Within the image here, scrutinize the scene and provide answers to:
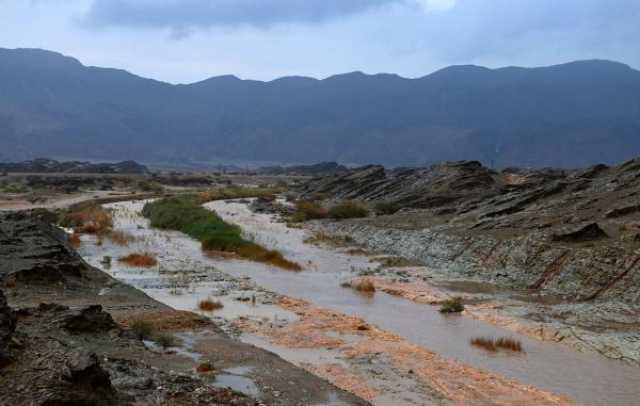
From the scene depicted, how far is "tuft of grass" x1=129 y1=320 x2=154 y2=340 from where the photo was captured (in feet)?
51.8

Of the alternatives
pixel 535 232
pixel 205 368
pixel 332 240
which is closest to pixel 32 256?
pixel 205 368

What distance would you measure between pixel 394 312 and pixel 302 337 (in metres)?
4.81

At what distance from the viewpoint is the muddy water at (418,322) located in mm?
14938

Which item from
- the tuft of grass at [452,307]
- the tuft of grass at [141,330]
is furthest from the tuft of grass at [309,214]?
the tuft of grass at [141,330]

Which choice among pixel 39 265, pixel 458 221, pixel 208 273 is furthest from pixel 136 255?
pixel 458 221

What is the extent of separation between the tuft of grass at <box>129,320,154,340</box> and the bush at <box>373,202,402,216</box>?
37.2 meters

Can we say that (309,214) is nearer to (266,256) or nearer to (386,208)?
(386,208)

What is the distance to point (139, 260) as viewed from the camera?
3091cm

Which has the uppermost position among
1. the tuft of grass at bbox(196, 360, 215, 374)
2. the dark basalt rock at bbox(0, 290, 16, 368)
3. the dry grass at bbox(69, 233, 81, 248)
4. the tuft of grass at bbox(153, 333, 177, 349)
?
the dark basalt rock at bbox(0, 290, 16, 368)

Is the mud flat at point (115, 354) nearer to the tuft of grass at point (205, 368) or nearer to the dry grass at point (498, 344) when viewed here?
the tuft of grass at point (205, 368)

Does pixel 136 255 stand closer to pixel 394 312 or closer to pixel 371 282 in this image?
pixel 371 282

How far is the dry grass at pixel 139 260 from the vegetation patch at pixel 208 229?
5085mm

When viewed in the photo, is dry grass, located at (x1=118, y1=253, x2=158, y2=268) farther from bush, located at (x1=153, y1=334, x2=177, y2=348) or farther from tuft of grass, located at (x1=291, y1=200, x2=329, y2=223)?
tuft of grass, located at (x1=291, y1=200, x2=329, y2=223)

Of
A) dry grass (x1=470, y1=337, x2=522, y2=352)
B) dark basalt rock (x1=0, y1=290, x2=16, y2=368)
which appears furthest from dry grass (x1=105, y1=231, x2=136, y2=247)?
dark basalt rock (x1=0, y1=290, x2=16, y2=368)
